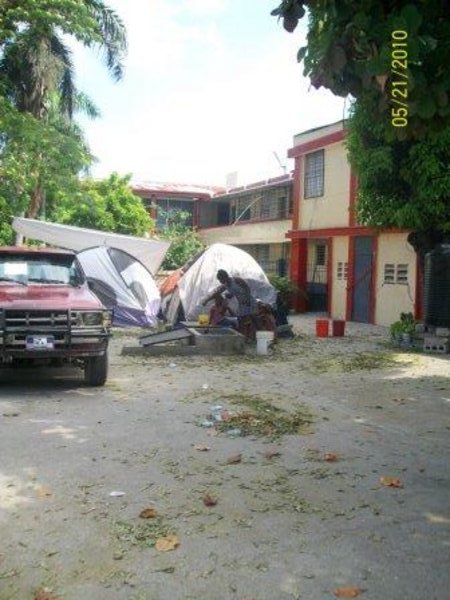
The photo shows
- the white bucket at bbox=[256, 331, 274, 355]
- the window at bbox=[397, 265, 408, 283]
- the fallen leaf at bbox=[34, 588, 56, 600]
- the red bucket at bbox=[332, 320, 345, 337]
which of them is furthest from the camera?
the window at bbox=[397, 265, 408, 283]

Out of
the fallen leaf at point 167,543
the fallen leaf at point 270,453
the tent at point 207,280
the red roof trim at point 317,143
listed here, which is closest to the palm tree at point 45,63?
the tent at point 207,280

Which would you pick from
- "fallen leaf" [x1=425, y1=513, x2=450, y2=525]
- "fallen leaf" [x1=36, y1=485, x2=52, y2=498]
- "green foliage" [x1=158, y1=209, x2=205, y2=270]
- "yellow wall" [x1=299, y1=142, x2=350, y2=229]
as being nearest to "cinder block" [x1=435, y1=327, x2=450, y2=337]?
"yellow wall" [x1=299, y1=142, x2=350, y2=229]

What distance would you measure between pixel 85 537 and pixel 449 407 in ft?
17.4

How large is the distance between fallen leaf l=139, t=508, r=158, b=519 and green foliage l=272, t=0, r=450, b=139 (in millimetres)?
2944

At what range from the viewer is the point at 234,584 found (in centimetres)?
348

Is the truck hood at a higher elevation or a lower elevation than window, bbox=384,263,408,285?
lower

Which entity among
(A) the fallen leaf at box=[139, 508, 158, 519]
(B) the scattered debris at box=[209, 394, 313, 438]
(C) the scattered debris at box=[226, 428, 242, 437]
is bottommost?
(A) the fallen leaf at box=[139, 508, 158, 519]

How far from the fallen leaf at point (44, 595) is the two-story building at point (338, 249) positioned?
1415cm

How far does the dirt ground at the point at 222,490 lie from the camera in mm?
3555

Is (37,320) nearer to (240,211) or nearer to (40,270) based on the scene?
(40,270)

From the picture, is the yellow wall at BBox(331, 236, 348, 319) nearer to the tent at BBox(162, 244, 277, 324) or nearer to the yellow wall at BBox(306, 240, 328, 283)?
the yellow wall at BBox(306, 240, 328, 283)

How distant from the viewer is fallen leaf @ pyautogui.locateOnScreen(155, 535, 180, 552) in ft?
12.8

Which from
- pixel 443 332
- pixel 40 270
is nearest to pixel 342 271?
pixel 443 332

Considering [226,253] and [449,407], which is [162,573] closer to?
[449,407]
